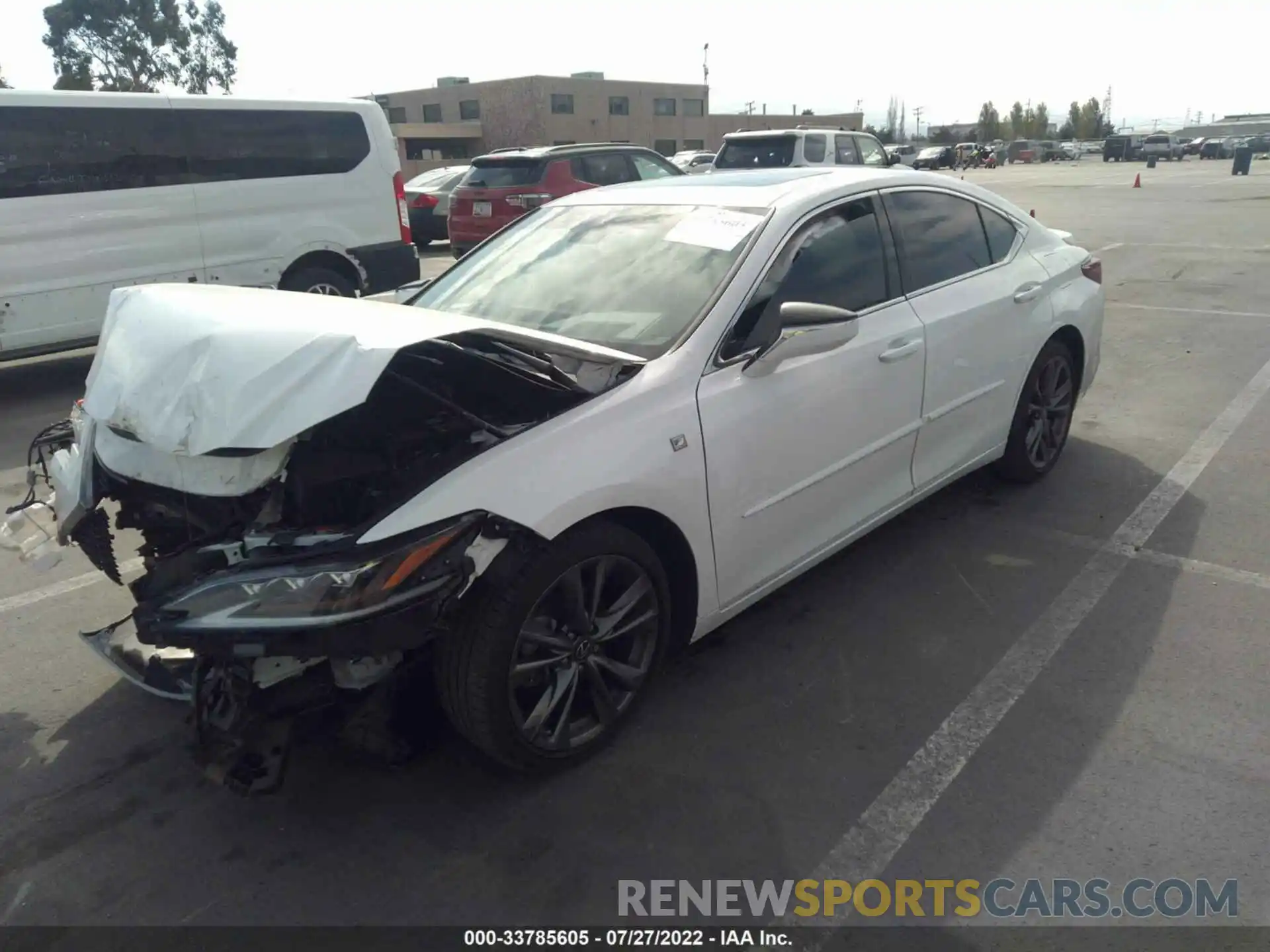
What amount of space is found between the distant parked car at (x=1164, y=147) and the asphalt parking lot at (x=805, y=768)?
7151 centimetres

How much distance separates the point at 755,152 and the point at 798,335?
535 inches

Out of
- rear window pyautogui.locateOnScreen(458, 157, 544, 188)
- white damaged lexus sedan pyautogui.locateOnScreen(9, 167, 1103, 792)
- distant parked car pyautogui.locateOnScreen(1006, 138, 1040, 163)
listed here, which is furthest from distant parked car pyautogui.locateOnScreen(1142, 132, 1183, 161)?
white damaged lexus sedan pyautogui.locateOnScreen(9, 167, 1103, 792)

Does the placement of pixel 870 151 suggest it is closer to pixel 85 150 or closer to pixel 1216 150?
pixel 85 150

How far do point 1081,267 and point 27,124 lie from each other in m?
7.65

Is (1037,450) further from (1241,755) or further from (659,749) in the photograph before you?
(659,749)

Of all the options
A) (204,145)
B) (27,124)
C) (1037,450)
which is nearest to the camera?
(1037,450)

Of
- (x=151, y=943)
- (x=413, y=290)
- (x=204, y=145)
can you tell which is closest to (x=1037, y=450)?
(x=413, y=290)

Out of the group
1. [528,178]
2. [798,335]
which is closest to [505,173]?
[528,178]

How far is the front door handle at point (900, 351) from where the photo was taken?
11.9 feet

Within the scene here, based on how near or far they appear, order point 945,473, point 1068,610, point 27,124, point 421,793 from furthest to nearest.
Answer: point 27,124 → point 945,473 → point 1068,610 → point 421,793

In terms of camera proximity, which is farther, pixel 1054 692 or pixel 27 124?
pixel 27 124

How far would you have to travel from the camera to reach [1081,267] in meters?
5.02

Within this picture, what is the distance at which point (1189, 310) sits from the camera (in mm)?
9641

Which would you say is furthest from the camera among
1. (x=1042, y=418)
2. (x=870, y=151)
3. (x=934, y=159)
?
(x=934, y=159)
